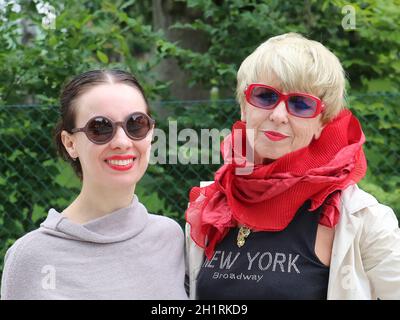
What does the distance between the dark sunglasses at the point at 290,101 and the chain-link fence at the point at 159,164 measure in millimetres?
1644

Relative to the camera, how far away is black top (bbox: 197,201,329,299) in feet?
7.33

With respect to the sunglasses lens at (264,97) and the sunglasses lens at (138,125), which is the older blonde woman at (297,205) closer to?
the sunglasses lens at (264,97)

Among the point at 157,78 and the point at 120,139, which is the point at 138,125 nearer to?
the point at 120,139

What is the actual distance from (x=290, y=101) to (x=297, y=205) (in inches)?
13.5

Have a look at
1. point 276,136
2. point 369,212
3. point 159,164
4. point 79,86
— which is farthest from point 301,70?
point 159,164

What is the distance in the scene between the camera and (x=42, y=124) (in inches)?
175

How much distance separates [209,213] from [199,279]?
0.24 m

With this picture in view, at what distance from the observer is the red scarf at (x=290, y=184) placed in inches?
89.2

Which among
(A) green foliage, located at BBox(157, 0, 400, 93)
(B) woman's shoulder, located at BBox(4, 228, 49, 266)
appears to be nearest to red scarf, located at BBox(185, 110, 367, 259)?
(B) woman's shoulder, located at BBox(4, 228, 49, 266)

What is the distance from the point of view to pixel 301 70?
2.28 meters

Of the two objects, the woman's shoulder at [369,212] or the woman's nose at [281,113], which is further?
the woman's nose at [281,113]

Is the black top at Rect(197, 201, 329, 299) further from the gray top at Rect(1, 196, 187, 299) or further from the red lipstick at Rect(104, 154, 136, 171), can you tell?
the red lipstick at Rect(104, 154, 136, 171)

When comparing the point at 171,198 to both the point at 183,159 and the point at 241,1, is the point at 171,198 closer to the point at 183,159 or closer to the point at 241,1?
the point at 183,159

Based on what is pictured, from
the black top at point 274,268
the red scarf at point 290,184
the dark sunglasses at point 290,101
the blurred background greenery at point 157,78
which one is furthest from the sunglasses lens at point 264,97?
the blurred background greenery at point 157,78
